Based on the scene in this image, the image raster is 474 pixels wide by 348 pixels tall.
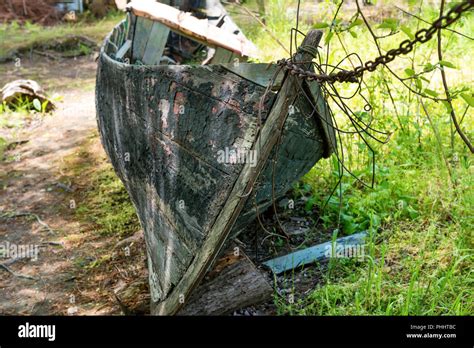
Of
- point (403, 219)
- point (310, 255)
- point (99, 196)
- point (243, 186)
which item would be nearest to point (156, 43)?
point (99, 196)

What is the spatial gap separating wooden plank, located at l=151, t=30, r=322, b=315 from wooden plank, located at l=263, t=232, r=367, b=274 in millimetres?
786

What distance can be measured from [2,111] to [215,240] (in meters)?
5.40

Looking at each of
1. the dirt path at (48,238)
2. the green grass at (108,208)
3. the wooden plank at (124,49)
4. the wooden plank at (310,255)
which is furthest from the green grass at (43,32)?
the wooden plank at (310,255)

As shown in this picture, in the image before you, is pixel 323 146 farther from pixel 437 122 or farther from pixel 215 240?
pixel 437 122

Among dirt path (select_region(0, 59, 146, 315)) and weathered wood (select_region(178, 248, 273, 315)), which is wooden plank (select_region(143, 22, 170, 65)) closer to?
dirt path (select_region(0, 59, 146, 315))

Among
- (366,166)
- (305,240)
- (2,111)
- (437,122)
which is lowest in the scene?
(2,111)

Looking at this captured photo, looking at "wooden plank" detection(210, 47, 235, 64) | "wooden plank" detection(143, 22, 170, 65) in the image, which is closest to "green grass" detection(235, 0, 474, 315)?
"wooden plank" detection(210, 47, 235, 64)

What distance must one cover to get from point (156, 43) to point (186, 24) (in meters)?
0.61

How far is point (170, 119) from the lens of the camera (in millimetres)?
3145

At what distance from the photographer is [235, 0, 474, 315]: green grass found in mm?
3178

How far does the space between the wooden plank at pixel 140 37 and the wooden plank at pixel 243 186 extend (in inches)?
118
